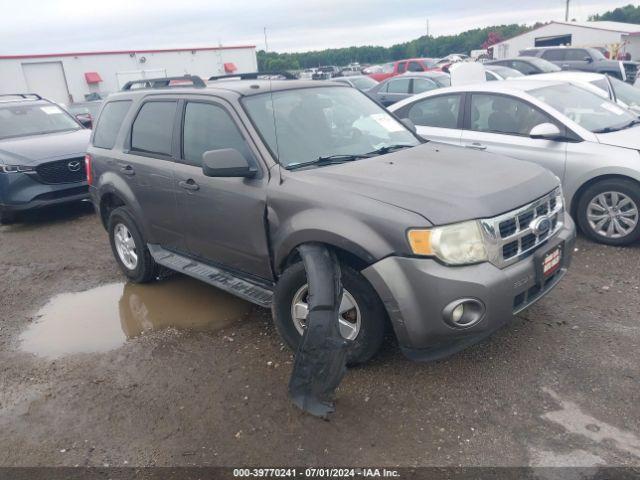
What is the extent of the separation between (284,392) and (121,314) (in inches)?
82.6

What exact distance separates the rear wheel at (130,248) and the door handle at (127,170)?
1.30 ft

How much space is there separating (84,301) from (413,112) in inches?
181

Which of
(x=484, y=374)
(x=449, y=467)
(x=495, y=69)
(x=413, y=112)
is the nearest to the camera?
(x=449, y=467)

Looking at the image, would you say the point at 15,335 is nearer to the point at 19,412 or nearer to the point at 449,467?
the point at 19,412

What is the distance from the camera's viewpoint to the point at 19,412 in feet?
11.4

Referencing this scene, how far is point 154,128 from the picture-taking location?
15.4 ft

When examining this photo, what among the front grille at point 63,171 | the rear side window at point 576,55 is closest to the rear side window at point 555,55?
the rear side window at point 576,55

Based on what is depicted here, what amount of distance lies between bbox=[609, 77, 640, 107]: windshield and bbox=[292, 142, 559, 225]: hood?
6742 millimetres

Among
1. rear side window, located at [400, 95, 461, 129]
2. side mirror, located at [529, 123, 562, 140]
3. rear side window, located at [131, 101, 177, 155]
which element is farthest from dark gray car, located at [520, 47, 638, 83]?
rear side window, located at [131, 101, 177, 155]

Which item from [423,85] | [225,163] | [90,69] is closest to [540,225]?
[225,163]

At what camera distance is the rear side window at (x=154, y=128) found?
4523 millimetres

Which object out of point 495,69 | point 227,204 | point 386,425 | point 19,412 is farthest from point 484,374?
point 495,69

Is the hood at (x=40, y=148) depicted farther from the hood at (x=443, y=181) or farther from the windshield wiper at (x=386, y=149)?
the hood at (x=443, y=181)

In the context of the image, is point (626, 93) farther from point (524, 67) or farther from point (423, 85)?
point (524, 67)
